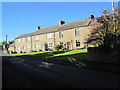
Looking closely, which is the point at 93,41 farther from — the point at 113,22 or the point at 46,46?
the point at 46,46

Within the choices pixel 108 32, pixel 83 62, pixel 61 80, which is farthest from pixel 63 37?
pixel 61 80

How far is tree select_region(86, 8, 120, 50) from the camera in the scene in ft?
36.2

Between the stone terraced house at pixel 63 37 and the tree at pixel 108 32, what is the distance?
10.9 metres

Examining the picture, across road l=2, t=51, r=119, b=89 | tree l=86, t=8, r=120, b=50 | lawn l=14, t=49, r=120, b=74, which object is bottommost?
road l=2, t=51, r=119, b=89

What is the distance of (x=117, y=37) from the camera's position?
1096 cm

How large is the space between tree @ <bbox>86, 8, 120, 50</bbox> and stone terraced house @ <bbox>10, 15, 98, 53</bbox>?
Result: 10926 mm

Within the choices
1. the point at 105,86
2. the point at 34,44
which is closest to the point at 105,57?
the point at 105,86

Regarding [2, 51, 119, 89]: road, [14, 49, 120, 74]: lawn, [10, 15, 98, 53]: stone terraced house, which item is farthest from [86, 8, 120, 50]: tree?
[10, 15, 98, 53]: stone terraced house

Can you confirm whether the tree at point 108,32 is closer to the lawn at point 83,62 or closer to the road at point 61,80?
the lawn at point 83,62

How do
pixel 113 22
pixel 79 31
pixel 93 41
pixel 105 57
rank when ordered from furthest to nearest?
pixel 79 31 → pixel 93 41 → pixel 113 22 → pixel 105 57

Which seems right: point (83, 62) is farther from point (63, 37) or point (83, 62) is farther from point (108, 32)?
point (63, 37)

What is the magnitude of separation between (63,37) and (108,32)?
70.3ft

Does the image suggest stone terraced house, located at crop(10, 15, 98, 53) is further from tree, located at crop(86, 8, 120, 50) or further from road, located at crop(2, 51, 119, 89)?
road, located at crop(2, 51, 119, 89)

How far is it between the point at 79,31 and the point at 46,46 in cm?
1171
